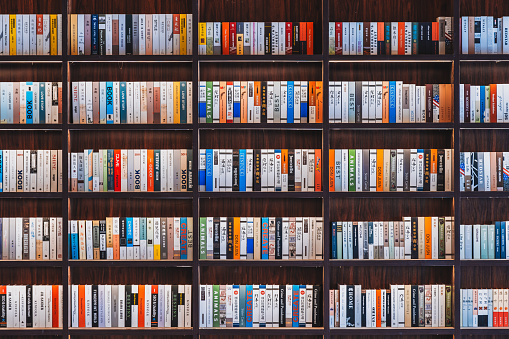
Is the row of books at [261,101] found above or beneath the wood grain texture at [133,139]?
above

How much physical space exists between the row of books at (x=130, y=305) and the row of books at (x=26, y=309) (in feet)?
0.42

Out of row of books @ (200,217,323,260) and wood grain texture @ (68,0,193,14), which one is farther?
wood grain texture @ (68,0,193,14)

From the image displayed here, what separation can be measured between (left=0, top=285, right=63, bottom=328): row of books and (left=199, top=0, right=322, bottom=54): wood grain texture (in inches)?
70.5

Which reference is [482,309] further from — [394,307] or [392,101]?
[392,101]

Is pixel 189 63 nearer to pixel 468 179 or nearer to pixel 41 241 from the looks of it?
pixel 41 241

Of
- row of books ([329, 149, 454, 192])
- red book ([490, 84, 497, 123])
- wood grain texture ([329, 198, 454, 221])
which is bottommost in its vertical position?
wood grain texture ([329, 198, 454, 221])

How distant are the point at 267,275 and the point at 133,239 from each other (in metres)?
0.79

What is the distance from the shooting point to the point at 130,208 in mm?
2891

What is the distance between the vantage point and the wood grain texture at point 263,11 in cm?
289

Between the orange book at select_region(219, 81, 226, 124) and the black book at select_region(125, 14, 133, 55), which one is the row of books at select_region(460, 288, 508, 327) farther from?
the black book at select_region(125, 14, 133, 55)

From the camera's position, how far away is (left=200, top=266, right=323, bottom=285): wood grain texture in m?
2.89

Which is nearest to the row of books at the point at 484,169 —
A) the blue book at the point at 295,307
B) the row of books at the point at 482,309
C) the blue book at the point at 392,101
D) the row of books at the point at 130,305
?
the blue book at the point at 392,101

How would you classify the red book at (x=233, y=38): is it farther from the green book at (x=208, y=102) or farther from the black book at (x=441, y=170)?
the black book at (x=441, y=170)

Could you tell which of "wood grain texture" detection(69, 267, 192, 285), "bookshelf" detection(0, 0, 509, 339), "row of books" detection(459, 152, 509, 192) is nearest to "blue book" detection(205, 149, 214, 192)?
"bookshelf" detection(0, 0, 509, 339)
